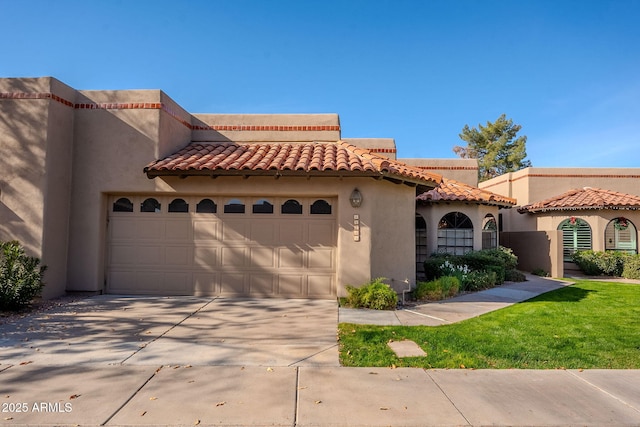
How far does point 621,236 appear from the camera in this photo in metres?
16.0

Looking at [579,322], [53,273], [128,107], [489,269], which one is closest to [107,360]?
[53,273]

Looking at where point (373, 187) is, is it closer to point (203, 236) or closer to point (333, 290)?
point (333, 290)

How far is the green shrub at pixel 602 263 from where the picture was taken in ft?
50.1

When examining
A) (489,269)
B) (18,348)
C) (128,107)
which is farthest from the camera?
(489,269)

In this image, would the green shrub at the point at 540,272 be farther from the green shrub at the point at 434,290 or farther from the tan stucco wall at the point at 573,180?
the green shrub at the point at 434,290

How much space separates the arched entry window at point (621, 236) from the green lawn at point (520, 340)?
8.80 m

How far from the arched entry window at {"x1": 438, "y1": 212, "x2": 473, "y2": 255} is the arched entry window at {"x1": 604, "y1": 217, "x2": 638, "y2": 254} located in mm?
6778

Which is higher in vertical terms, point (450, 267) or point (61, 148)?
point (61, 148)

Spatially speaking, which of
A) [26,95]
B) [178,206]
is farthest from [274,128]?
[26,95]

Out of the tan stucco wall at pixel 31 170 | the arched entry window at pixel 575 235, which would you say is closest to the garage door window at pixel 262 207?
the tan stucco wall at pixel 31 170

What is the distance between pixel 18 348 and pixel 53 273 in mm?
4159

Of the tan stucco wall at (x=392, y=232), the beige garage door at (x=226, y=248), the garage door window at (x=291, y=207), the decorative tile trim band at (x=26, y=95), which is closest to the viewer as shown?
the decorative tile trim band at (x=26, y=95)

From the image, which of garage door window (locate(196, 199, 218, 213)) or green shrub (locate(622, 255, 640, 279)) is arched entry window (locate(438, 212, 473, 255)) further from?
garage door window (locate(196, 199, 218, 213))

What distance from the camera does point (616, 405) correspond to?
4004 mm
